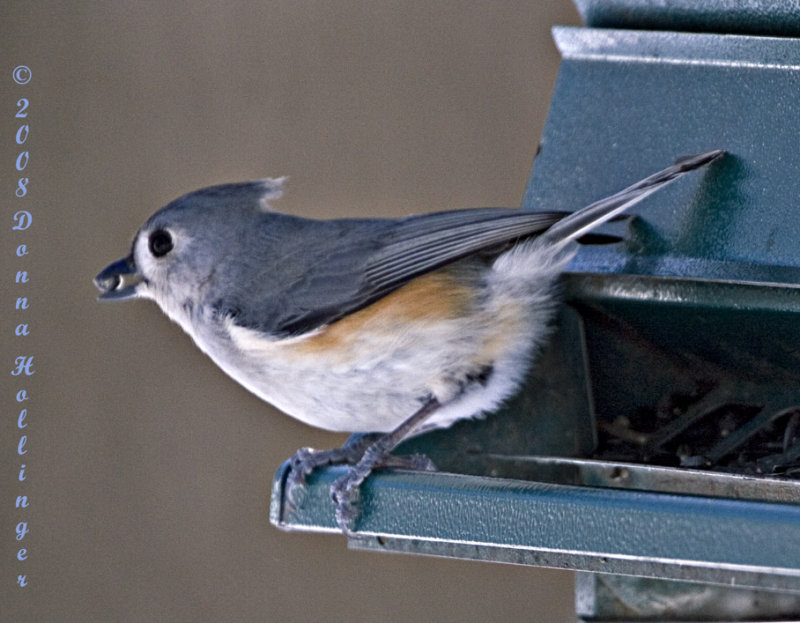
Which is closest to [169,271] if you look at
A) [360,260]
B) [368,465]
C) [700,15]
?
[360,260]

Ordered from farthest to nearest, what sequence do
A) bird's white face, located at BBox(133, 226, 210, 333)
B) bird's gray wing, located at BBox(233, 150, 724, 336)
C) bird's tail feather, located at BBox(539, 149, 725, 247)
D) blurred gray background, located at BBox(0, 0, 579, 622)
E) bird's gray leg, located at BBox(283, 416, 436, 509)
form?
blurred gray background, located at BBox(0, 0, 579, 622)
bird's white face, located at BBox(133, 226, 210, 333)
bird's gray wing, located at BBox(233, 150, 724, 336)
bird's tail feather, located at BBox(539, 149, 725, 247)
bird's gray leg, located at BBox(283, 416, 436, 509)

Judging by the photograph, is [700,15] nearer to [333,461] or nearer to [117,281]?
[333,461]

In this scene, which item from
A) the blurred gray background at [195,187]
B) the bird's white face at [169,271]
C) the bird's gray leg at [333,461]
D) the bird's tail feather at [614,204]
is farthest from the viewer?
the blurred gray background at [195,187]

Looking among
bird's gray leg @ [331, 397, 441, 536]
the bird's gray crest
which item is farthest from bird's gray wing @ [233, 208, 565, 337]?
bird's gray leg @ [331, 397, 441, 536]

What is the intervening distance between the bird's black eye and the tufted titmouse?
6 centimetres

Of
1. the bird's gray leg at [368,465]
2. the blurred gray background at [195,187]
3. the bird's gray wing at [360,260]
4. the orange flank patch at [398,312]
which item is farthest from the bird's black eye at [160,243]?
the blurred gray background at [195,187]

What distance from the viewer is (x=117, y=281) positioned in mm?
2805

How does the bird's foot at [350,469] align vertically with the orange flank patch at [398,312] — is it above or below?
below

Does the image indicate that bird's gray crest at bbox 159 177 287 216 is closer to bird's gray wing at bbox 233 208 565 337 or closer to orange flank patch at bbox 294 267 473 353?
bird's gray wing at bbox 233 208 565 337

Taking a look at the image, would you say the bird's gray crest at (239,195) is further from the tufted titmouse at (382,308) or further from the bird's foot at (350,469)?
the bird's foot at (350,469)

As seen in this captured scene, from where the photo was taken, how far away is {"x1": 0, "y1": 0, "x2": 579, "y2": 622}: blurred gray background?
4.00 meters

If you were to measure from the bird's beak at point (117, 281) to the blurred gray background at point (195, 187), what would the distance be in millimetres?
1202

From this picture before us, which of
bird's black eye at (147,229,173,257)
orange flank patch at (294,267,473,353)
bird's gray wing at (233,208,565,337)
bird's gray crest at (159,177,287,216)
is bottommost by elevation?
orange flank patch at (294,267,473,353)

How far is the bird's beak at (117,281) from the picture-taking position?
9.05 feet
